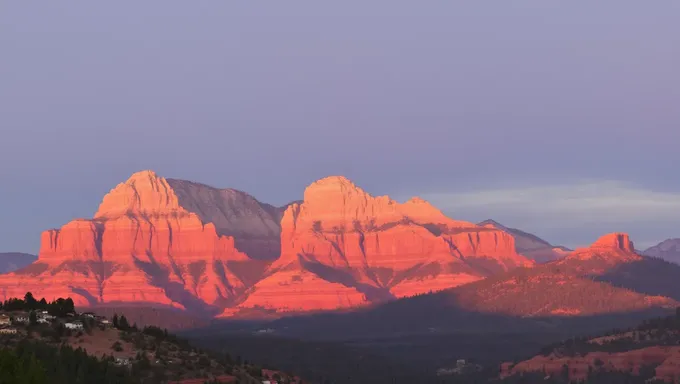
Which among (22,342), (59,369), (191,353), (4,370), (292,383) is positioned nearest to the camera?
(4,370)

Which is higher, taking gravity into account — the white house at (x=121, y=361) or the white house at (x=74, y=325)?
the white house at (x=74, y=325)

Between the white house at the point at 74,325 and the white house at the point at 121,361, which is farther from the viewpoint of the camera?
the white house at the point at 74,325

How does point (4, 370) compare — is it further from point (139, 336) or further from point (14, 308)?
point (14, 308)

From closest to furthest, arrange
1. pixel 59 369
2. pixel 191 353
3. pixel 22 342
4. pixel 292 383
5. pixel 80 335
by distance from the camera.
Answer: pixel 59 369 → pixel 22 342 → pixel 80 335 → pixel 191 353 → pixel 292 383

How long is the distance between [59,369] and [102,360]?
1228 cm

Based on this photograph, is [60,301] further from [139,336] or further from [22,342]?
[22,342]

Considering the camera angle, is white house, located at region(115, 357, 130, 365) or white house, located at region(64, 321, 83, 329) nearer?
white house, located at region(115, 357, 130, 365)

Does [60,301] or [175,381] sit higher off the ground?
[60,301]

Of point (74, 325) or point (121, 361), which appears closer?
point (121, 361)

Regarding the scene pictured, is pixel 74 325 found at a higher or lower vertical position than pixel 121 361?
higher

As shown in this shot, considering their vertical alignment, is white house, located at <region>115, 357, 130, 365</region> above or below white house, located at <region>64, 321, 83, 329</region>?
below

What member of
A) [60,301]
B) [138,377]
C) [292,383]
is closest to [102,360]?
[138,377]

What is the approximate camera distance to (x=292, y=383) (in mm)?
189375

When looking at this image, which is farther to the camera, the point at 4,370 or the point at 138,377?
the point at 138,377
